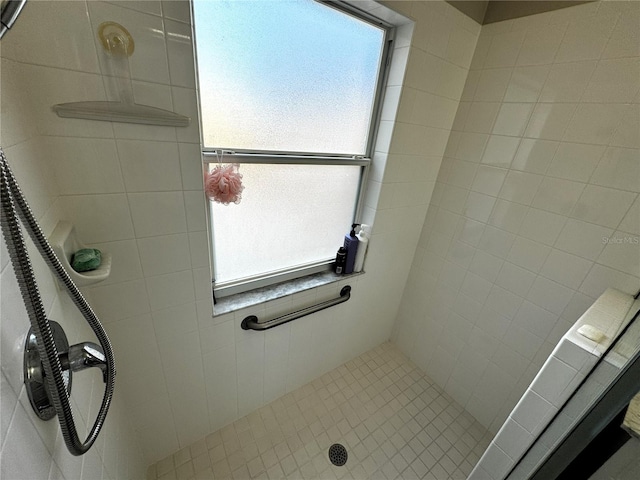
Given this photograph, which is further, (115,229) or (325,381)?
(325,381)

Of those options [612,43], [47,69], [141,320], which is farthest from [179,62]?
[612,43]

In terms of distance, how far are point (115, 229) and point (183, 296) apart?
33cm

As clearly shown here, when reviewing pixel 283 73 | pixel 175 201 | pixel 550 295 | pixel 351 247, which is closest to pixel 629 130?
pixel 550 295

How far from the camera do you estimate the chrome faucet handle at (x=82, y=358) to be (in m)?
0.53

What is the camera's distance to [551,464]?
736 millimetres

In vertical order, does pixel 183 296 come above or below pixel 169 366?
above

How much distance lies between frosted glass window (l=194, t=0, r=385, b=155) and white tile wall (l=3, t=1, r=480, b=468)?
144 mm

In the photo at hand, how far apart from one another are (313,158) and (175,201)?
1.96ft

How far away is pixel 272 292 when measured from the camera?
4.17ft

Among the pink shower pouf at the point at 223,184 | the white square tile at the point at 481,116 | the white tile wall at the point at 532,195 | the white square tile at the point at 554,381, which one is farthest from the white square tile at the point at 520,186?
the pink shower pouf at the point at 223,184

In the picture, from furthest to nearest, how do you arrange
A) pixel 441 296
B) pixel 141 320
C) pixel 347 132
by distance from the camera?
pixel 441 296, pixel 347 132, pixel 141 320

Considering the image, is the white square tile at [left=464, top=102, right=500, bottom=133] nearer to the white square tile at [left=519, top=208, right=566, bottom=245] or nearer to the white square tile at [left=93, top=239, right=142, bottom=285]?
the white square tile at [left=519, top=208, right=566, bottom=245]

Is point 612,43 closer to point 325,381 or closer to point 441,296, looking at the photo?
point 441,296

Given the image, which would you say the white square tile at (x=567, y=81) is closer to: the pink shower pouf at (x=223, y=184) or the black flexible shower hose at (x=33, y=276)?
the pink shower pouf at (x=223, y=184)
